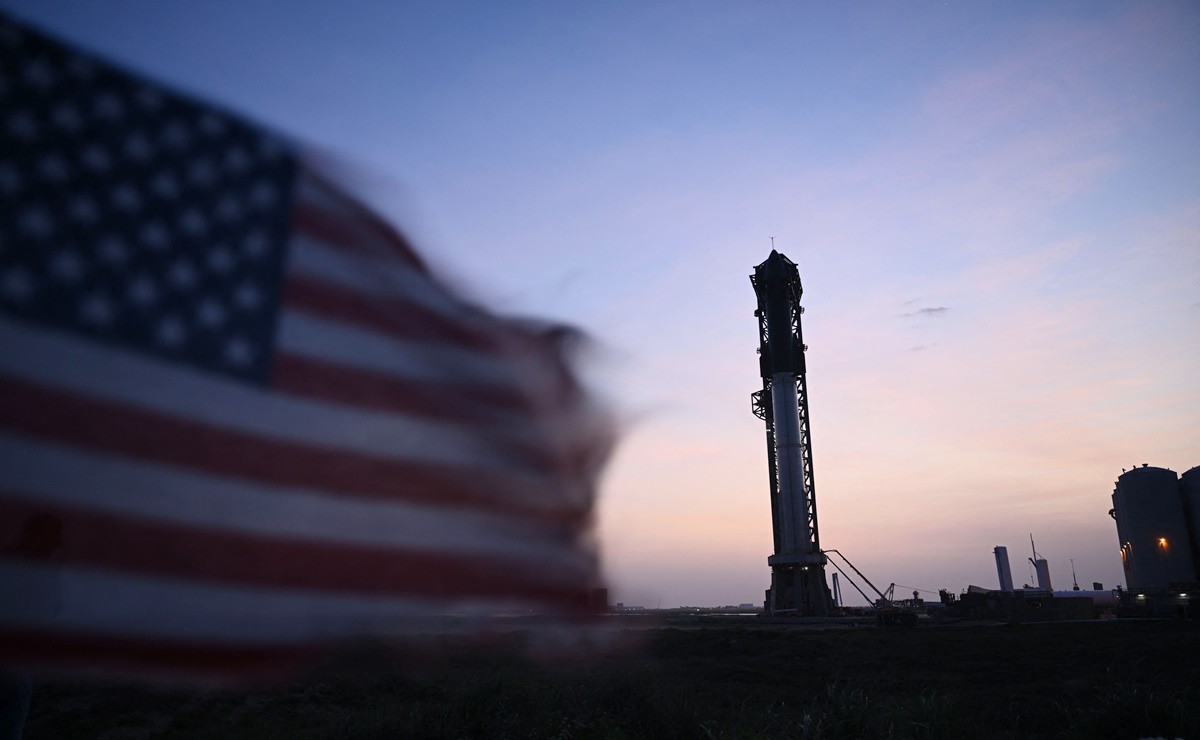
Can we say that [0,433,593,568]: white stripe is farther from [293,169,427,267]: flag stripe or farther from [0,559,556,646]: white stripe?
[293,169,427,267]: flag stripe

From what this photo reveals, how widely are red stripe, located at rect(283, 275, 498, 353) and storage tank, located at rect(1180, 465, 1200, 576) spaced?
81287 millimetres

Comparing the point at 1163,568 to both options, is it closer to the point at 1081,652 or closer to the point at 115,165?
the point at 1081,652

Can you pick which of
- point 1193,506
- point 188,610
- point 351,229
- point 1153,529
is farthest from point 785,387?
point 188,610

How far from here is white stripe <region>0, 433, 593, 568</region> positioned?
7875 millimetres

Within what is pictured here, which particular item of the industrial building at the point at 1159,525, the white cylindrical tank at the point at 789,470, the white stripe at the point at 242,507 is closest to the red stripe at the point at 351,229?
the white stripe at the point at 242,507

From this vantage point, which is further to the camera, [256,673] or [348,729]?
[348,729]

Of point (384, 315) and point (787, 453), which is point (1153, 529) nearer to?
point (787, 453)

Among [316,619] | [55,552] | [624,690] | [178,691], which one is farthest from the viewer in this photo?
[178,691]

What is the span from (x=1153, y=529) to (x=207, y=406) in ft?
283

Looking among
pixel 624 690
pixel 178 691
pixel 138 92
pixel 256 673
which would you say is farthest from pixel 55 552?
pixel 178 691

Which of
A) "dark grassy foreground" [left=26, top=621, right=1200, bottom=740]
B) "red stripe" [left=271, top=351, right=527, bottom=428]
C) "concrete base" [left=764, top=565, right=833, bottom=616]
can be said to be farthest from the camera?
"concrete base" [left=764, top=565, right=833, bottom=616]

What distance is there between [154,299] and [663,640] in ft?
110

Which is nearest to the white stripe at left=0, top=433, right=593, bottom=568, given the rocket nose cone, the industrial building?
the rocket nose cone

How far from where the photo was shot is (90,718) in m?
17.2
